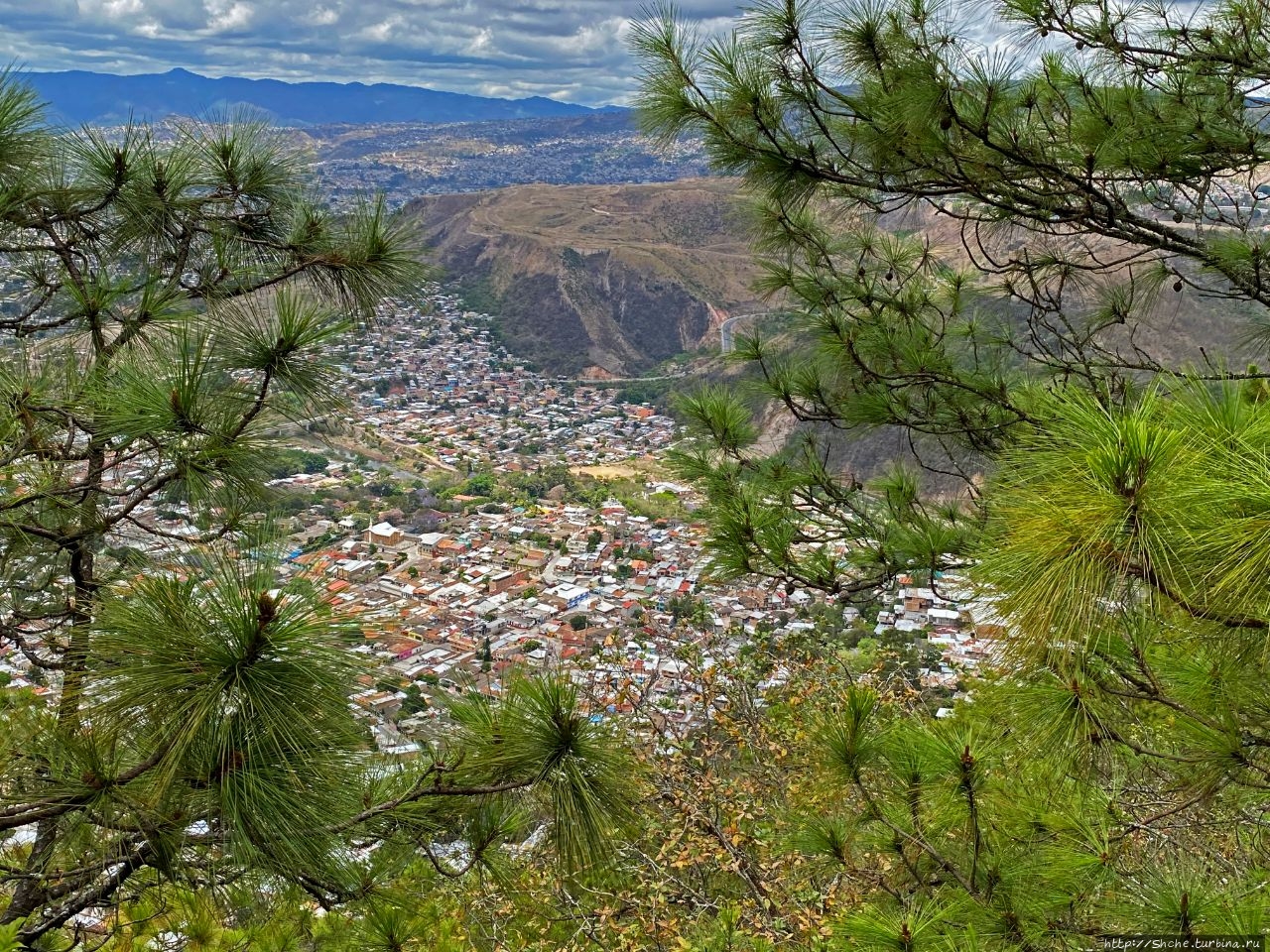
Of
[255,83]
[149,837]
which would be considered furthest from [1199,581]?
[255,83]

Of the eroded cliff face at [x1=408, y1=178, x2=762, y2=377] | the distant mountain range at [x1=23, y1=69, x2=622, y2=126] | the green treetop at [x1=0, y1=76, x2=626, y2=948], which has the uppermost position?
the distant mountain range at [x1=23, y1=69, x2=622, y2=126]

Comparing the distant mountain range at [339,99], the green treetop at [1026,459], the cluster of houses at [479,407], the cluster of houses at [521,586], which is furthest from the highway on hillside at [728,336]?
the distant mountain range at [339,99]

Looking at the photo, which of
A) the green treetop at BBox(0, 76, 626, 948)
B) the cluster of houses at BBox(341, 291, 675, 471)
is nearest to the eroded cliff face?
the cluster of houses at BBox(341, 291, 675, 471)

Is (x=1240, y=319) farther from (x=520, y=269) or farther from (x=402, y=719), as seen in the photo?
(x=520, y=269)

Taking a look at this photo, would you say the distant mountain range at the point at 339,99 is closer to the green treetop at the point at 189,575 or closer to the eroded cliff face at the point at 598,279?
the eroded cliff face at the point at 598,279

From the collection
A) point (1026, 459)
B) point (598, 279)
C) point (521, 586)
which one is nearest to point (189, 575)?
point (1026, 459)

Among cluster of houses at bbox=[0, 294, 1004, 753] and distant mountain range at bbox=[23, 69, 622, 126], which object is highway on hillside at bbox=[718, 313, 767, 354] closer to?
cluster of houses at bbox=[0, 294, 1004, 753]

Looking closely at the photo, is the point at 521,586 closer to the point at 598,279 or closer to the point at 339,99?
the point at 598,279

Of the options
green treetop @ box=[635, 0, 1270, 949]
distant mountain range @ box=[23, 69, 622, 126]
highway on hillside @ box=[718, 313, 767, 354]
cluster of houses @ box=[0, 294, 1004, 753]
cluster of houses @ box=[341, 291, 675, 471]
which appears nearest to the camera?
green treetop @ box=[635, 0, 1270, 949]

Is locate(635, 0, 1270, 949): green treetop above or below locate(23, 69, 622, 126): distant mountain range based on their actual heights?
below
